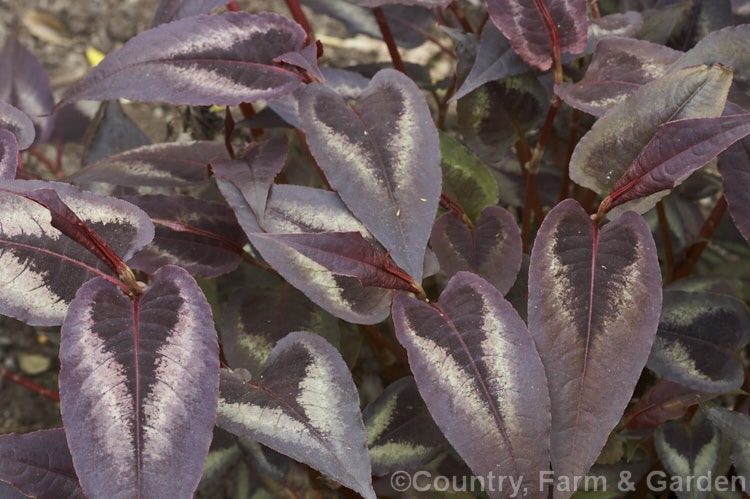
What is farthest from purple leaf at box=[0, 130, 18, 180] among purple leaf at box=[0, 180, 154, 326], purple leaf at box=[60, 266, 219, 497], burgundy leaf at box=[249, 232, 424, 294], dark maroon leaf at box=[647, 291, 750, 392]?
dark maroon leaf at box=[647, 291, 750, 392]

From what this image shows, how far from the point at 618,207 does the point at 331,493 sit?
1.88 ft

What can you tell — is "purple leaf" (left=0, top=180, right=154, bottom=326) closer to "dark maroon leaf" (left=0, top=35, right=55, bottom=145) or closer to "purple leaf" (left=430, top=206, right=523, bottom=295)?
"purple leaf" (left=430, top=206, right=523, bottom=295)

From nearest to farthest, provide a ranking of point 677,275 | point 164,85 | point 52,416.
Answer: point 164,85, point 677,275, point 52,416

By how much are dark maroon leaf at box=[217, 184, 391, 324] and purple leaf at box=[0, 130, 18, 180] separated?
214mm

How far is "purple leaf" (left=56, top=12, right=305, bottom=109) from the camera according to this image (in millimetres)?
743

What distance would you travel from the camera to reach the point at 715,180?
1194 millimetres

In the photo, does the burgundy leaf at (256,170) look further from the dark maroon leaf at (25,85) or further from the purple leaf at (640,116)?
the dark maroon leaf at (25,85)

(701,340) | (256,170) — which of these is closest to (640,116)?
(701,340)

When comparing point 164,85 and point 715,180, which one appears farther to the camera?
point 715,180

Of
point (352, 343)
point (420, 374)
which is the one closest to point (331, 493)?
point (352, 343)

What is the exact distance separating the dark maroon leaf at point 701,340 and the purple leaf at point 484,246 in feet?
0.66

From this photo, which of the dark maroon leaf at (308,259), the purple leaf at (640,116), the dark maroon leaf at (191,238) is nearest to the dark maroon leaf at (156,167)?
the dark maroon leaf at (191,238)

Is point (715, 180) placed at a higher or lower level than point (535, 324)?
lower

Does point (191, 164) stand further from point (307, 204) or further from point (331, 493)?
point (331, 493)
